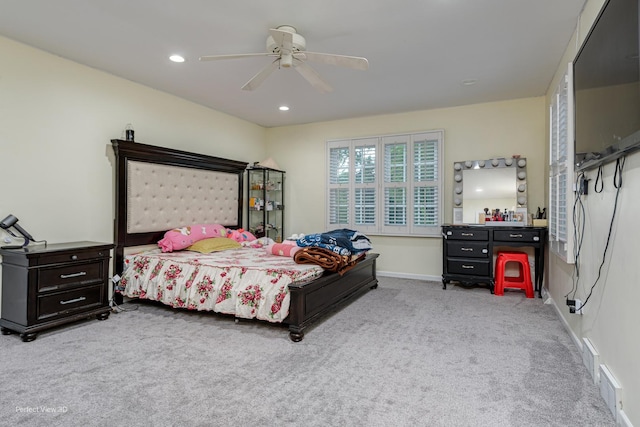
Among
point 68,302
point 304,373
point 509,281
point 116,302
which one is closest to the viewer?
point 304,373

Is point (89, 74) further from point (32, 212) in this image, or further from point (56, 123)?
point (32, 212)

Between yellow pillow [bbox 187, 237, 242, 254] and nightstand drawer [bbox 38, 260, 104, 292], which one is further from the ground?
yellow pillow [bbox 187, 237, 242, 254]

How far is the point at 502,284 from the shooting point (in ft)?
14.5

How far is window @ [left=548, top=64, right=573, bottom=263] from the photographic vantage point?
279 cm

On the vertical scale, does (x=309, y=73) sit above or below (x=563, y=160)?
above

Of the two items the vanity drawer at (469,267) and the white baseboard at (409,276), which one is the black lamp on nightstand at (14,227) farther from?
the vanity drawer at (469,267)

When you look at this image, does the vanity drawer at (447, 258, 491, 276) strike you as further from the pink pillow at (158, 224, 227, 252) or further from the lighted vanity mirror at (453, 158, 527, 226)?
the pink pillow at (158, 224, 227, 252)

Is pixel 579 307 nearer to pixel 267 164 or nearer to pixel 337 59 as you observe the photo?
pixel 337 59

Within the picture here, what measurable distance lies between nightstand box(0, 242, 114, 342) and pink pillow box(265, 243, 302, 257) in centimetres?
161

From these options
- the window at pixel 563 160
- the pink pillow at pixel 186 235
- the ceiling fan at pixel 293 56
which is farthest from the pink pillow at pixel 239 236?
the window at pixel 563 160

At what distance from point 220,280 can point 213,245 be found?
3.62 ft

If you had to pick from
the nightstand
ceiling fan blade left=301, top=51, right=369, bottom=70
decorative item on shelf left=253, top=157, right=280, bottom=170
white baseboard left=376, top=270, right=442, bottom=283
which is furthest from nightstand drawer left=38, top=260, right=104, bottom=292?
white baseboard left=376, top=270, right=442, bottom=283

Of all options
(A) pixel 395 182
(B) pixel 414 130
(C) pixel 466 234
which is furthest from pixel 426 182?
(C) pixel 466 234

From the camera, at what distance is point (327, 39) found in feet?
10.2
